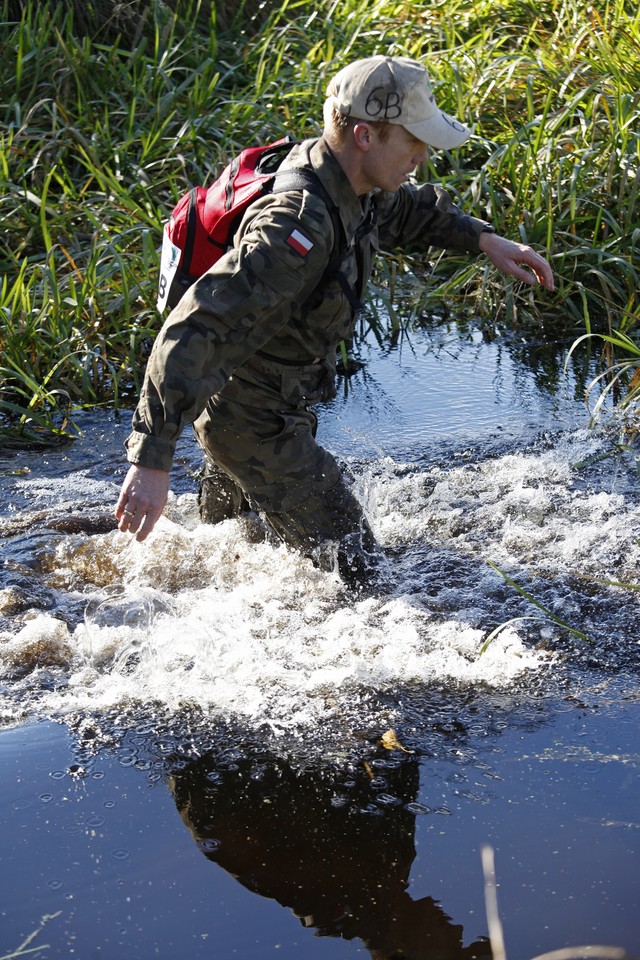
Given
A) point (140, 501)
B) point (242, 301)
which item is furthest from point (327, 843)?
point (242, 301)

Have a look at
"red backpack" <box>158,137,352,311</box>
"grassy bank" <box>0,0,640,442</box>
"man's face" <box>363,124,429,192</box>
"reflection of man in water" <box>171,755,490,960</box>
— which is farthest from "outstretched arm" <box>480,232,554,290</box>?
"reflection of man in water" <box>171,755,490,960</box>

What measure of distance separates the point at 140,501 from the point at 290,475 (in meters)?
0.61

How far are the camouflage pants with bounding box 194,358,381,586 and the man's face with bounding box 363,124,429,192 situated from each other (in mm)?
624

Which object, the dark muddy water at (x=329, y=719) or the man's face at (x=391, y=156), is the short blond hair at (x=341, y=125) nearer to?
the man's face at (x=391, y=156)

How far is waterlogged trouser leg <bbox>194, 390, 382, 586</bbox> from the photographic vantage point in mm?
2953

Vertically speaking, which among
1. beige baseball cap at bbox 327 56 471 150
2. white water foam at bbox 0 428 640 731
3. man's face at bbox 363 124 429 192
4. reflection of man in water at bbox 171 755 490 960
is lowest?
reflection of man in water at bbox 171 755 490 960

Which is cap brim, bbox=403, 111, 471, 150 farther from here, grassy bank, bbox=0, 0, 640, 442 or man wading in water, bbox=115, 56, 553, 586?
grassy bank, bbox=0, 0, 640, 442

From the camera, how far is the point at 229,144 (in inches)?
222

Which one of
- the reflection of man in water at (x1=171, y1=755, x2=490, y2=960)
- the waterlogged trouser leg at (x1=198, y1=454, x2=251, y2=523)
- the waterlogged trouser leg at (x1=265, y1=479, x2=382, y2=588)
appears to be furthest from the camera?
the waterlogged trouser leg at (x1=198, y1=454, x2=251, y2=523)

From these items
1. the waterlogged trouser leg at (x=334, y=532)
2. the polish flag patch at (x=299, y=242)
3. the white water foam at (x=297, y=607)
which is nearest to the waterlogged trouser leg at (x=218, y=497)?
the white water foam at (x=297, y=607)

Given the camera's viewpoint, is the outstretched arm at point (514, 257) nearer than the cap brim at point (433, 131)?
No

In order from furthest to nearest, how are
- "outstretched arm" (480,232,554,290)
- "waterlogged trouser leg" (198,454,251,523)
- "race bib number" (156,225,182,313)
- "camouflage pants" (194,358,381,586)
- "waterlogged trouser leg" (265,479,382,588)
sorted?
"waterlogged trouser leg" (198,454,251,523) < "outstretched arm" (480,232,554,290) < "waterlogged trouser leg" (265,479,382,588) < "camouflage pants" (194,358,381,586) < "race bib number" (156,225,182,313)

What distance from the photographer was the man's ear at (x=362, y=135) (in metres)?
2.64

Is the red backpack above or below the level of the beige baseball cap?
below
